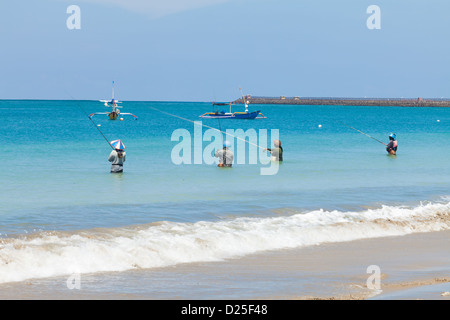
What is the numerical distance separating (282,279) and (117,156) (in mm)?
12241

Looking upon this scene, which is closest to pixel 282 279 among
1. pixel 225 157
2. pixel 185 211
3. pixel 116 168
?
pixel 185 211

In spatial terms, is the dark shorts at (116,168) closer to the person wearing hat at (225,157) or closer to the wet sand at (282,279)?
the person wearing hat at (225,157)

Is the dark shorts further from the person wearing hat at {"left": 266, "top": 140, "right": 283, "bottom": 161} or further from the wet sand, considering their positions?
the wet sand

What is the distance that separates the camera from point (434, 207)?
547 inches

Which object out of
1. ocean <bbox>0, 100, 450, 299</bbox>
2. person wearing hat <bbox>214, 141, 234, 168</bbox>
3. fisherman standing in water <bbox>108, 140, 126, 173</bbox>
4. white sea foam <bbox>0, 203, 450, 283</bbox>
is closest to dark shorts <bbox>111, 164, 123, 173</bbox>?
fisherman standing in water <bbox>108, 140, 126, 173</bbox>

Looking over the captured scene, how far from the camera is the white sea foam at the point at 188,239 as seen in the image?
838 centimetres

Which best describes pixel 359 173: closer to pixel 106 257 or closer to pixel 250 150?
pixel 250 150

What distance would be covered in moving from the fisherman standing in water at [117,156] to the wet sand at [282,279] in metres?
9.81

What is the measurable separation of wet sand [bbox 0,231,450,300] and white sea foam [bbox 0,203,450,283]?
0.41m

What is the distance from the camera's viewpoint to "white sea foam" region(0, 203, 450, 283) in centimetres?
838

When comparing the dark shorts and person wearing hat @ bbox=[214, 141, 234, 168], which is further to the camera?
person wearing hat @ bbox=[214, 141, 234, 168]

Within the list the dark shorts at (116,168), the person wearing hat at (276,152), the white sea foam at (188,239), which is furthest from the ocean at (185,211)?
the person wearing hat at (276,152)
